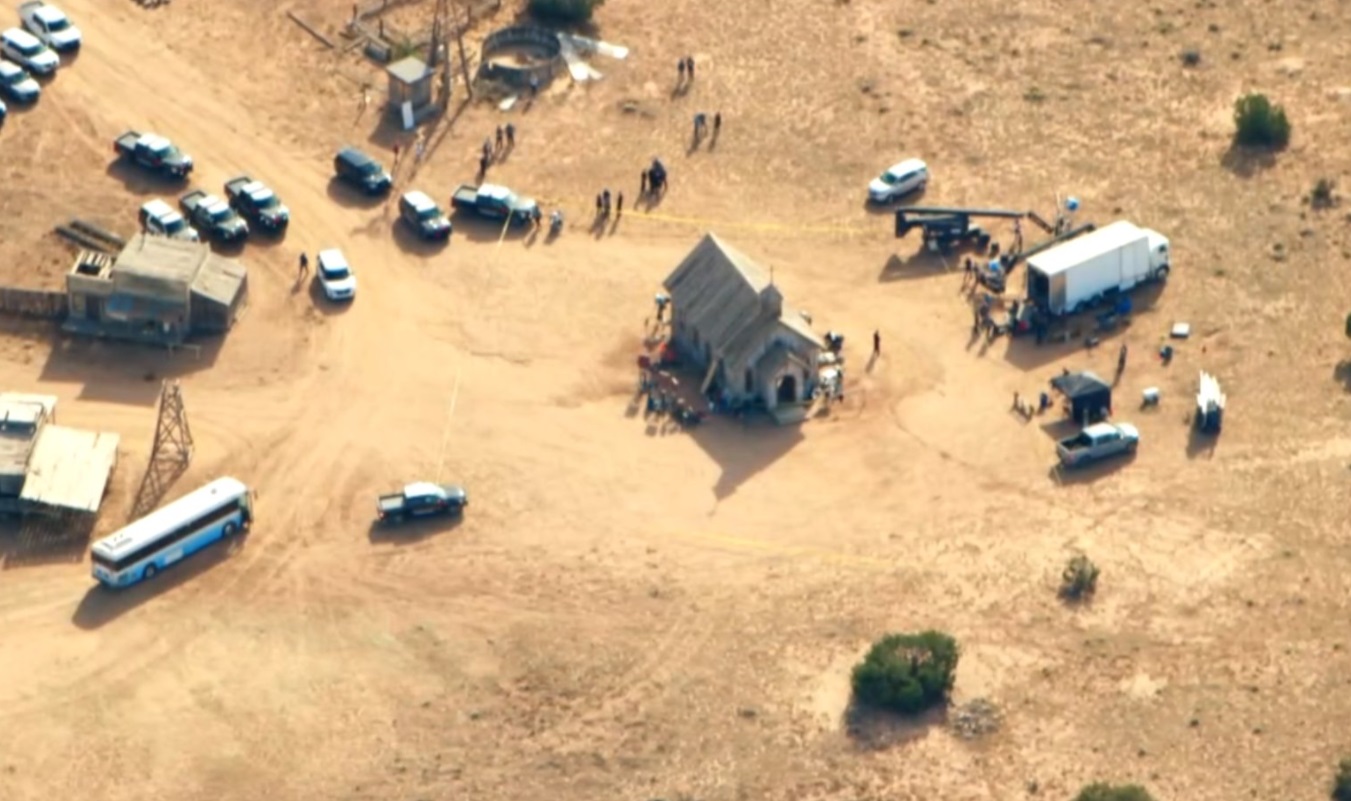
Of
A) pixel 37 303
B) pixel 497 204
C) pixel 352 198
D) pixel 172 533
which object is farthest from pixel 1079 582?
pixel 37 303

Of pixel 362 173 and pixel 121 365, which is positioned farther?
pixel 362 173

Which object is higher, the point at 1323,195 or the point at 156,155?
the point at 1323,195

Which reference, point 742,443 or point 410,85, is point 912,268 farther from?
point 410,85

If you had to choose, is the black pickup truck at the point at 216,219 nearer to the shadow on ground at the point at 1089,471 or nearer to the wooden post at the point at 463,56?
the wooden post at the point at 463,56

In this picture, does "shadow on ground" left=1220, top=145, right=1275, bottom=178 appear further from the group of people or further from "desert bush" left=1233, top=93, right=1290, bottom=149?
the group of people

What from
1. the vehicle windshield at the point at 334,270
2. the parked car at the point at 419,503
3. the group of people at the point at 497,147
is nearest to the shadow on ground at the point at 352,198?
the group of people at the point at 497,147

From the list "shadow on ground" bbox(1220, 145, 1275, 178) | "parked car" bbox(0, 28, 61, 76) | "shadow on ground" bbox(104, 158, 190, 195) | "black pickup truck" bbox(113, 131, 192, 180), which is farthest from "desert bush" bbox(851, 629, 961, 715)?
"parked car" bbox(0, 28, 61, 76)

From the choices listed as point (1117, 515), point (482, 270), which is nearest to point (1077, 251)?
point (1117, 515)
